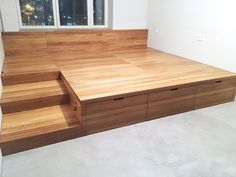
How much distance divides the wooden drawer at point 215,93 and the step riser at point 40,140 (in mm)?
1603

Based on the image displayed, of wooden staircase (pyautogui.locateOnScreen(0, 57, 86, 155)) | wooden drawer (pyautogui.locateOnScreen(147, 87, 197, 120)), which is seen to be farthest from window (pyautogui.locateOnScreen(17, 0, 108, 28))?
wooden drawer (pyautogui.locateOnScreen(147, 87, 197, 120))

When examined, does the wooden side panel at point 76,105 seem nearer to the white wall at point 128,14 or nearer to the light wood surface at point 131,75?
the light wood surface at point 131,75

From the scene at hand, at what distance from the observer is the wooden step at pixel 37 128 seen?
6.13ft

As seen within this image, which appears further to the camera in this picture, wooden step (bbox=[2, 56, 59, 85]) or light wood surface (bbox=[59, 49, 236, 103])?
wooden step (bbox=[2, 56, 59, 85])

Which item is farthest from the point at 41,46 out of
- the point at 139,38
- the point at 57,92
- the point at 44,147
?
the point at 44,147

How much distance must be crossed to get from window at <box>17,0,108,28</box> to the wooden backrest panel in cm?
40

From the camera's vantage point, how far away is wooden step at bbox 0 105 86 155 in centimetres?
187

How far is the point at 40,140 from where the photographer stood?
1.94 metres

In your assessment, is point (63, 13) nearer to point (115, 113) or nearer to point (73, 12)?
point (73, 12)

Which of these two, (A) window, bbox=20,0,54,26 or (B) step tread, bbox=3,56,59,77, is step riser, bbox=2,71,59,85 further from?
(A) window, bbox=20,0,54,26

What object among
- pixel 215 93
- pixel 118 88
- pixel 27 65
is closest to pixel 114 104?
pixel 118 88

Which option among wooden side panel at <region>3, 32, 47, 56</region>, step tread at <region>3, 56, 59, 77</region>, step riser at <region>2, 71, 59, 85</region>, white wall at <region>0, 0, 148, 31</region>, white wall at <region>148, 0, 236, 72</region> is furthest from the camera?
white wall at <region>0, 0, 148, 31</region>

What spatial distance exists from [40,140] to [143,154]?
3.21 ft

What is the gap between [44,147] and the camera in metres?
1.96
